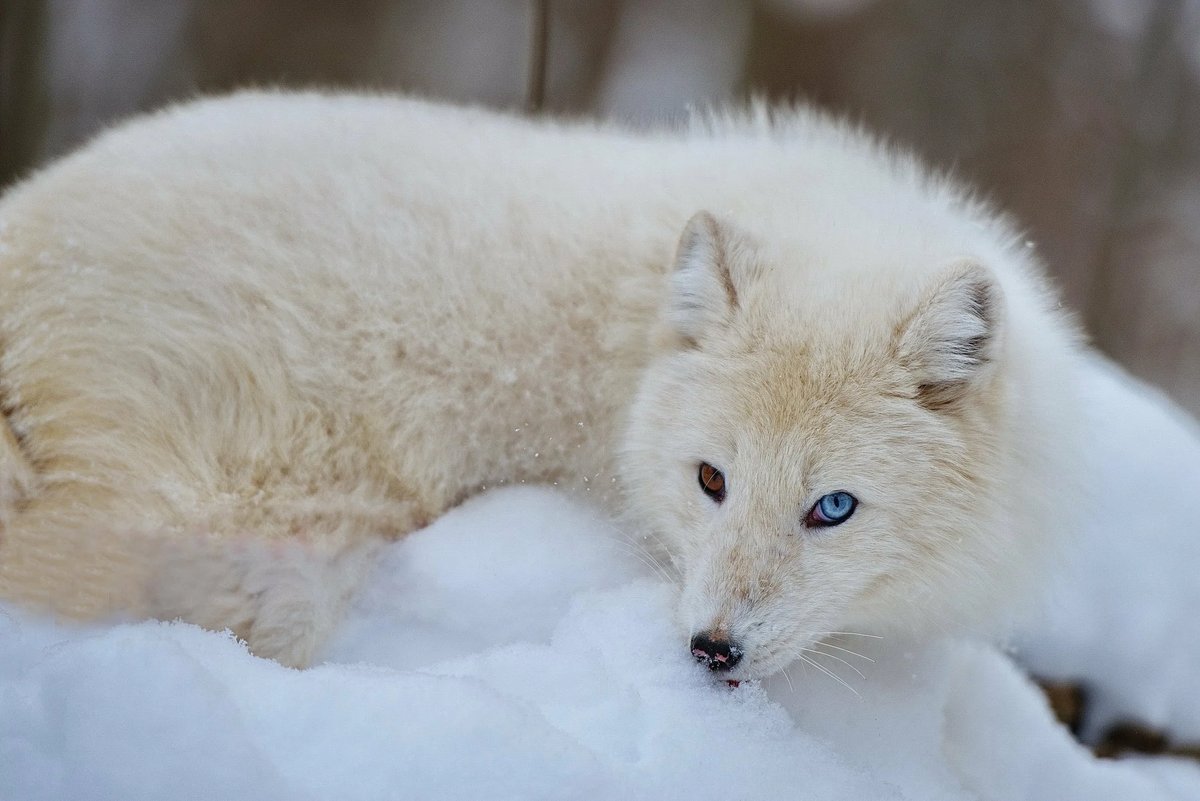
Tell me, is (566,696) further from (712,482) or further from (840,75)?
(840,75)

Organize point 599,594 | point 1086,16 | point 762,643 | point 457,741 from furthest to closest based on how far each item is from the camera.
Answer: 1. point 1086,16
2. point 599,594
3. point 762,643
4. point 457,741

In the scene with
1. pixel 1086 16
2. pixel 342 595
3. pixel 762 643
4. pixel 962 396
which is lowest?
pixel 342 595

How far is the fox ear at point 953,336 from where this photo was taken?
2.07 m

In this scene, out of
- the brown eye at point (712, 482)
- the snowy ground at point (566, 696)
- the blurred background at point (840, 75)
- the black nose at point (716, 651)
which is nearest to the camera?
the snowy ground at point (566, 696)

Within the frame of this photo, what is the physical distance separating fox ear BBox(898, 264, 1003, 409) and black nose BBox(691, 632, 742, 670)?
73 cm

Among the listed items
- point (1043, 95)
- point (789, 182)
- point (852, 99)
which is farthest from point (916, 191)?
point (1043, 95)

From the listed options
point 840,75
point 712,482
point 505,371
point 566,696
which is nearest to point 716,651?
point 566,696

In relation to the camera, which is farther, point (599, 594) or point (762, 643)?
point (599, 594)

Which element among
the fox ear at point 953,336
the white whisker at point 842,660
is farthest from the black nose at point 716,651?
the fox ear at point 953,336

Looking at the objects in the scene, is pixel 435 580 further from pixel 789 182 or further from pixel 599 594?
pixel 789 182

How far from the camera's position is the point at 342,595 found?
2383mm

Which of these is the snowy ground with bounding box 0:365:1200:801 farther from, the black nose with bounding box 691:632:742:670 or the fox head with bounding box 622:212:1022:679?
the fox head with bounding box 622:212:1022:679

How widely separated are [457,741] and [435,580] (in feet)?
2.46

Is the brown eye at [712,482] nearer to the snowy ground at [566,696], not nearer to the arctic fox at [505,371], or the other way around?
the arctic fox at [505,371]
